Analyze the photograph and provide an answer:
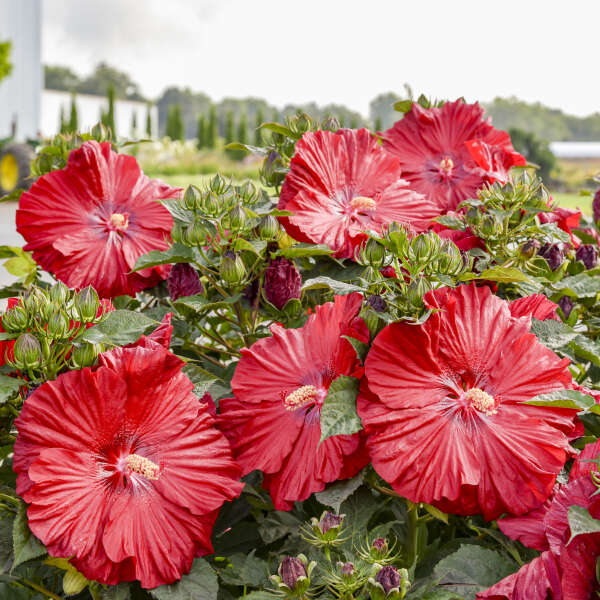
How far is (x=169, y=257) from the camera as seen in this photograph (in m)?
0.82

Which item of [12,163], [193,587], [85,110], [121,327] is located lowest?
[12,163]

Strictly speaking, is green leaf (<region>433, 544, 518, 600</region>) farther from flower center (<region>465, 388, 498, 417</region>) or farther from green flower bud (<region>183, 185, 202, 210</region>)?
green flower bud (<region>183, 185, 202, 210</region>)

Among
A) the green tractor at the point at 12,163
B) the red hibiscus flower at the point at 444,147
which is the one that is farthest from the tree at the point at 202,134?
the red hibiscus flower at the point at 444,147

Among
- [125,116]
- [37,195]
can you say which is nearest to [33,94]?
[125,116]

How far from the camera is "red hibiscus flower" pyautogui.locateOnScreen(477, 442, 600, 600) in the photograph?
577 mm

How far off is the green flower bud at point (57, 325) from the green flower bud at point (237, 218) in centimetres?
22

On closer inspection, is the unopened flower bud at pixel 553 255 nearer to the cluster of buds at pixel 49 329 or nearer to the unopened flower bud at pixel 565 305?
the unopened flower bud at pixel 565 305

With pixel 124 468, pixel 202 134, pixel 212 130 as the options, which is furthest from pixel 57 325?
pixel 202 134

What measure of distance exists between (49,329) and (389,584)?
1.22 ft

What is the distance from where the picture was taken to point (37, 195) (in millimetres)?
945

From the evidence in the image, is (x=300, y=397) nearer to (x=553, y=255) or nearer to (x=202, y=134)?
(x=553, y=255)

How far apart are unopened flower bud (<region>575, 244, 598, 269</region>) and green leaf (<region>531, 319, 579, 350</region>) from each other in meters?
0.32

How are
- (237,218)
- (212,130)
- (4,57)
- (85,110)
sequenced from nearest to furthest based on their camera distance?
(237,218)
(4,57)
(212,130)
(85,110)

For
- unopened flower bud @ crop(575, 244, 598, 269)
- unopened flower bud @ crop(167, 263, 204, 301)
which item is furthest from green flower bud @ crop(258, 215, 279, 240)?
unopened flower bud @ crop(575, 244, 598, 269)
